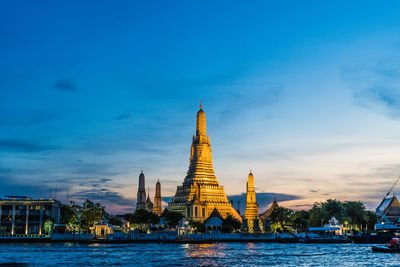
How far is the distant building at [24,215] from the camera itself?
117 meters

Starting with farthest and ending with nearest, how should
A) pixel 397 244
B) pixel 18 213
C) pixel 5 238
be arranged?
pixel 18 213 < pixel 5 238 < pixel 397 244

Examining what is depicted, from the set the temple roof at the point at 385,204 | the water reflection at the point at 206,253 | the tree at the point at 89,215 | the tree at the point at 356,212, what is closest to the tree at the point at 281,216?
the tree at the point at 356,212

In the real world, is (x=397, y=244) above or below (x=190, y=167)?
below

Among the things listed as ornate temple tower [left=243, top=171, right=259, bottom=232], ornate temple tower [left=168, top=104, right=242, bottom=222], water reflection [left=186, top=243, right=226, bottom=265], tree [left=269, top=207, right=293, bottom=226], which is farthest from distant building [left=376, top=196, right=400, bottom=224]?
water reflection [left=186, top=243, right=226, bottom=265]

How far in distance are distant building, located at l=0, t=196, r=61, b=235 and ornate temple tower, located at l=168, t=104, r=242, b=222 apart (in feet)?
123

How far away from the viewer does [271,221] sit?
146 m

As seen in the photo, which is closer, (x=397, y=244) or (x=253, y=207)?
(x=397, y=244)

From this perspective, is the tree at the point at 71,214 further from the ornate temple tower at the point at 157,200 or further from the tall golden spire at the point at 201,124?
the ornate temple tower at the point at 157,200

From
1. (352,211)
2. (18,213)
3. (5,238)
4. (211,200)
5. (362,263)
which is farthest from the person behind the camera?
(211,200)

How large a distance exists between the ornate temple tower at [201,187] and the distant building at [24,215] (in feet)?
123

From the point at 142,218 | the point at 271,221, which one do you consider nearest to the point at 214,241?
the point at 142,218

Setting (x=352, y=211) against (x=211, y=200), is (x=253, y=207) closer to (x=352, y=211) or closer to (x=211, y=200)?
(x=211, y=200)

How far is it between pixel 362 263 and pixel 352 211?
76509 mm

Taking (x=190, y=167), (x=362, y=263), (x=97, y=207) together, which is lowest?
(x=362, y=263)
